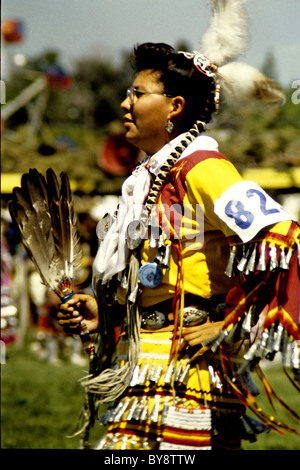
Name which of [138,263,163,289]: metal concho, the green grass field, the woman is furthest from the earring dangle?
the green grass field

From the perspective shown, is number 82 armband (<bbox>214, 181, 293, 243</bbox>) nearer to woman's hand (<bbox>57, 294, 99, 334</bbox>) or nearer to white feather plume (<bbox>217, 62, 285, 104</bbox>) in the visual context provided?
white feather plume (<bbox>217, 62, 285, 104</bbox>)

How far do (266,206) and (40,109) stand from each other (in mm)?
15157

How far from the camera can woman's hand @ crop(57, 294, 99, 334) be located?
8.95 feet

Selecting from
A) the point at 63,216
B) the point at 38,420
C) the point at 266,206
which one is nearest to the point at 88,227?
the point at 38,420

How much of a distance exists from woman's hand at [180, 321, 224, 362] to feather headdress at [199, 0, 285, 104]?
0.89 meters

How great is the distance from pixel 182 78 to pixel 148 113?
186 mm

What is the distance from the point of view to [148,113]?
105 inches

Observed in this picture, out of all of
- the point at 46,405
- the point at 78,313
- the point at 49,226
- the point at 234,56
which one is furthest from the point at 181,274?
the point at 46,405

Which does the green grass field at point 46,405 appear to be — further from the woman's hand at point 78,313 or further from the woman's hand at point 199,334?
the woman's hand at point 199,334

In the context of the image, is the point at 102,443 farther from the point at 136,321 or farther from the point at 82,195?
the point at 82,195

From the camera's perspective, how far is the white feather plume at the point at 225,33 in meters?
2.68

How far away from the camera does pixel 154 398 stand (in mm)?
2465

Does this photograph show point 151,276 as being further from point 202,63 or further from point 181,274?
point 202,63

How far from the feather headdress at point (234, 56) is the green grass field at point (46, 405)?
242 centimetres
